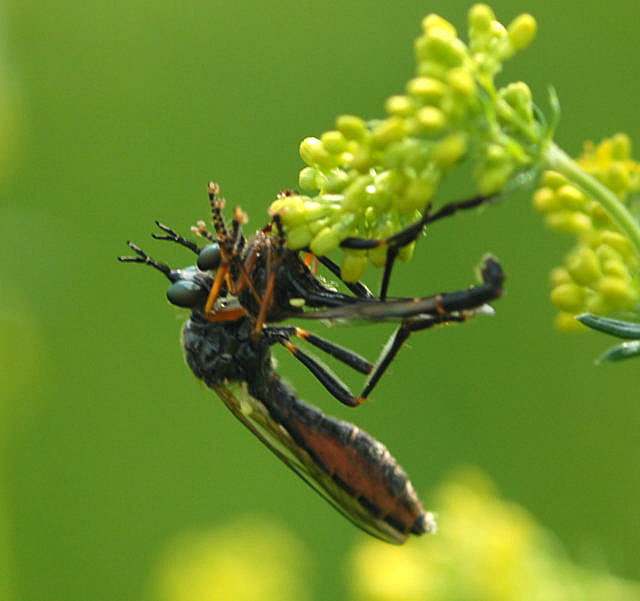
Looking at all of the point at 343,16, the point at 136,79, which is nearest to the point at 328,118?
the point at 343,16

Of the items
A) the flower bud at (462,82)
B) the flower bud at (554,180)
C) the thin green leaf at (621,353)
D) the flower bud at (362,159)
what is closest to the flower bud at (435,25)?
the flower bud at (462,82)

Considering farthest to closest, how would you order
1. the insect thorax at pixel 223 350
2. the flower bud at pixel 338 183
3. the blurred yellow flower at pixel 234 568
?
the blurred yellow flower at pixel 234 568, the insect thorax at pixel 223 350, the flower bud at pixel 338 183

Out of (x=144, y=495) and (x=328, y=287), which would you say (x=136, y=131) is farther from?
(x=328, y=287)

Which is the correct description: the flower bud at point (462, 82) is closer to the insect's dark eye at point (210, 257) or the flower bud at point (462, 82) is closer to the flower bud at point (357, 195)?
the flower bud at point (357, 195)

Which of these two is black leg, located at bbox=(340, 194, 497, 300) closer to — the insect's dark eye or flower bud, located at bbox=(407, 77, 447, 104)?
flower bud, located at bbox=(407, 77, 447, 104)

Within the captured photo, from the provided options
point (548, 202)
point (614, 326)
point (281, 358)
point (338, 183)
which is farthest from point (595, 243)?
point (281, 358)
